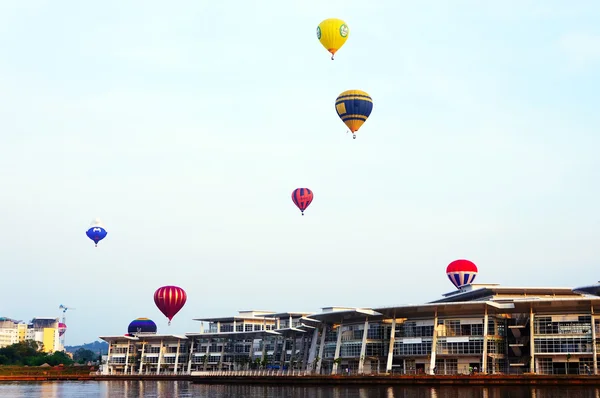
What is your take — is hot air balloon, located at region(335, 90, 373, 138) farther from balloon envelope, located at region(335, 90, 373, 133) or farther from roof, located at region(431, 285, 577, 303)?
roof, located at region(431, 285, 577, 303)

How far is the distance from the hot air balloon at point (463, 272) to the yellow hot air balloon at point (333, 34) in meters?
50.0

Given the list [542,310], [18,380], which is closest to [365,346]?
[542,310]

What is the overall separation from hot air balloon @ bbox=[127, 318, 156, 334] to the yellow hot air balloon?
121 metres

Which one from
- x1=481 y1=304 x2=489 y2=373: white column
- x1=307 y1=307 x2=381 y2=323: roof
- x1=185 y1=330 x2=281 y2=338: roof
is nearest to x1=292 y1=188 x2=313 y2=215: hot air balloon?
Answer: x1=307 y1=307 x2=381 y2=323: roof

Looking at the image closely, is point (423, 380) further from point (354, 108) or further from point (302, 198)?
point (354, 108)

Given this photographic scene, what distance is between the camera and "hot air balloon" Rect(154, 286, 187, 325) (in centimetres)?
12862

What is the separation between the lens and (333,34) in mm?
92312

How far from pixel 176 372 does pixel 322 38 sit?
10658 cm

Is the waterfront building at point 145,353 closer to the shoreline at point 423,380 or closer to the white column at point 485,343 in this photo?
the shoreline at point 423,380

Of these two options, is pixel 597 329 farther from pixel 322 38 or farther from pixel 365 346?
pixel 322 38

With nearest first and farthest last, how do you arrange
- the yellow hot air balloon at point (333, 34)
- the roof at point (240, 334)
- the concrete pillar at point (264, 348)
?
the yellow hot air balloon at point (333, 34) < the roof at point (240, 334) < the concrete pillar at point (264, 348)

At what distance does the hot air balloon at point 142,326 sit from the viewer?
636 ft

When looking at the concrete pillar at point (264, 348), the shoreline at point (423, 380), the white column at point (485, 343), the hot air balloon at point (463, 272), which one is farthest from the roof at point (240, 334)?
the white column at point (485, 343)

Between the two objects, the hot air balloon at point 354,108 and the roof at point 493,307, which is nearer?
the roof at point 493,307
